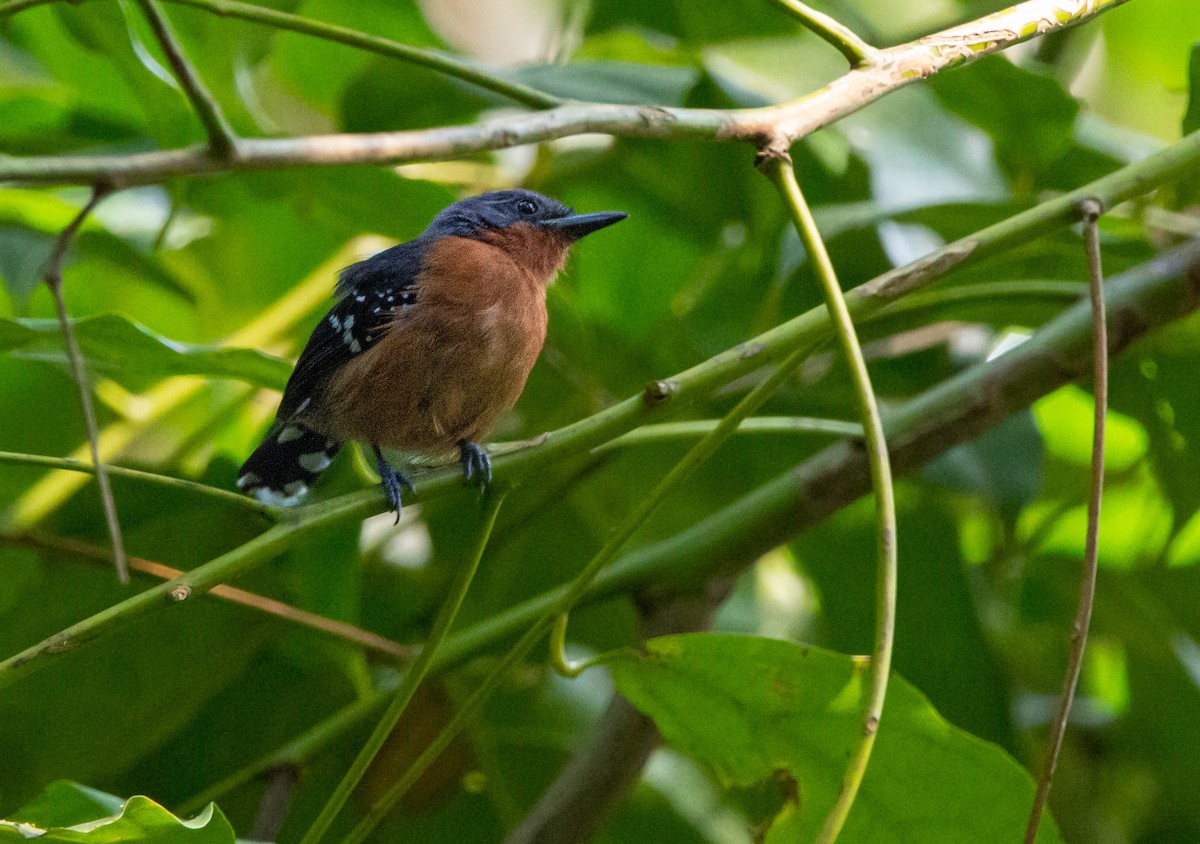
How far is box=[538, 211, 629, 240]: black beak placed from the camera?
274cm

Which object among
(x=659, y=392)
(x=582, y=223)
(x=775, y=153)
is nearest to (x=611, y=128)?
(x=775, y=153)

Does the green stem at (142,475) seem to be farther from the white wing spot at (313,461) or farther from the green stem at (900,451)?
the white wing spot at (313,461)

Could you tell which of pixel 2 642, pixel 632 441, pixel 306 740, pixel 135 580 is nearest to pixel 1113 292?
pixel 632 441

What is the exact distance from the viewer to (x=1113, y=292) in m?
2.30

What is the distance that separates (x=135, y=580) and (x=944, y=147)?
2030 mm

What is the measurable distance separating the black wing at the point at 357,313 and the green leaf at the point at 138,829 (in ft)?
4.37

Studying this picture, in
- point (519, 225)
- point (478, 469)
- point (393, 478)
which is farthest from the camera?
point (519, 225)

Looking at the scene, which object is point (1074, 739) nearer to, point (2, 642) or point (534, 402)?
point (534, 402)

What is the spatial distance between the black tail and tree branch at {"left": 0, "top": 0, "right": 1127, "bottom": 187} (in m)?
1.21

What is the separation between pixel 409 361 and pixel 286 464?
0.37m

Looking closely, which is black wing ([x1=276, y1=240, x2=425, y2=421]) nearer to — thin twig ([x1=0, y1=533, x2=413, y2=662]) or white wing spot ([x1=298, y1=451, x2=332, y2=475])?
white wing spot ([x1=298, y1=451, x2=332, y2=475])

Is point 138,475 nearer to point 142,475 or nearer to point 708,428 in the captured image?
point 142,475

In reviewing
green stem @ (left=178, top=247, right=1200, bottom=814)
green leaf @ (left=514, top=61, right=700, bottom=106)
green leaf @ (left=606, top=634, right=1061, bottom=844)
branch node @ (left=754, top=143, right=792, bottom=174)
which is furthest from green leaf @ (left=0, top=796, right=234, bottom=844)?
green leaf @ (left=514, top=61, right=700, bottom=106)

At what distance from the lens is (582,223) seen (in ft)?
9.33
